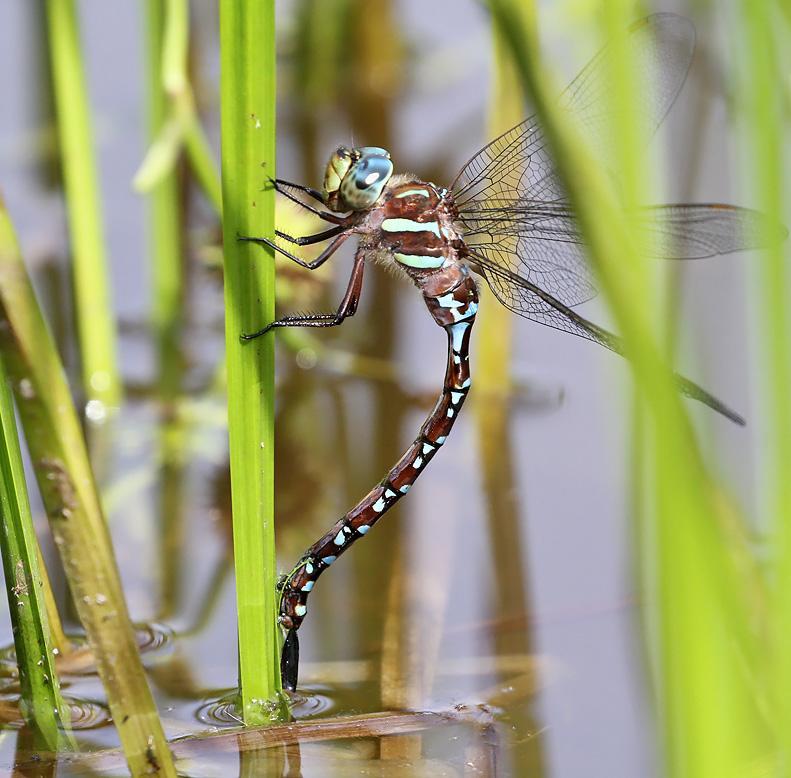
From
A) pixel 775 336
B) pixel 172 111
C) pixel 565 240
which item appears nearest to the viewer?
pixel 775 336

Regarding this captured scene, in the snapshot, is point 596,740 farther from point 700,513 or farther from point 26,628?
point 700,513

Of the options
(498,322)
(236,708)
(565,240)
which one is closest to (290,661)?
(236,708)

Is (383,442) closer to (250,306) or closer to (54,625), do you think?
(54,625)

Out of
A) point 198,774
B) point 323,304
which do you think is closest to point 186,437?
point 323,304

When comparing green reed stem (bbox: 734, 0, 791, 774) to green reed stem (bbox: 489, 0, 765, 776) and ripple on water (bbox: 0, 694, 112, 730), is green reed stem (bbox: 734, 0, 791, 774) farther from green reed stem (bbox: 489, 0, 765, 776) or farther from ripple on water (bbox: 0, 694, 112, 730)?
ripple on water (bbox: 0, 694, 112, 730)

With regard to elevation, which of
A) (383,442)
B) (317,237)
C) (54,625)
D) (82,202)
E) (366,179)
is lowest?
(54,625)

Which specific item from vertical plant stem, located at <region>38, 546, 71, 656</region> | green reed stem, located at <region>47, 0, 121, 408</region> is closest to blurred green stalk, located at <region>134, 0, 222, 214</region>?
green reed stem, located at <region>47, 0, 121, 408</region>

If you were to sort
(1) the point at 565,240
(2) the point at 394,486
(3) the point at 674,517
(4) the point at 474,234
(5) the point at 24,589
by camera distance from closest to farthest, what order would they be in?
(3) the point at 674,517, (5) the point at 24,589, (2) the point at 394,486, (4) the point at 474,234, (1) the point at 565,240
